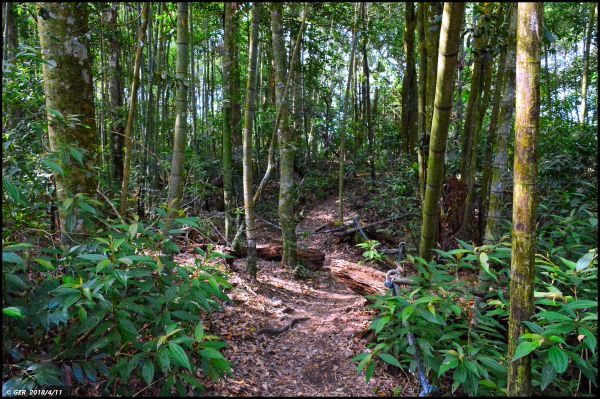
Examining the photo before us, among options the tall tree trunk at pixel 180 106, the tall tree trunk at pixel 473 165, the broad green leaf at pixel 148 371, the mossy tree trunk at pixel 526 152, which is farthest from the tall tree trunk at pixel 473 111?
the broad green leaf at pixel 148 371

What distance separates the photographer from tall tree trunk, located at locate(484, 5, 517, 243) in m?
3.23

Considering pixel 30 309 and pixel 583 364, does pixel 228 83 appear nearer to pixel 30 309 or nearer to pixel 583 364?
pixel 30 309

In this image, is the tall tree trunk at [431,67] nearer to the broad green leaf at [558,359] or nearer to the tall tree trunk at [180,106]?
the tall tree trunk at [180,106]

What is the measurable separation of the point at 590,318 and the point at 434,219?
1.07m

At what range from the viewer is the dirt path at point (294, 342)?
2.83 meters

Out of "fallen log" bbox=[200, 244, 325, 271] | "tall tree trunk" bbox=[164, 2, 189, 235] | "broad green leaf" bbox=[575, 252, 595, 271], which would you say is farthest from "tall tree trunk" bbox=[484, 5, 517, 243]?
"fallen log" bbox=[200, 244, 325, 271]

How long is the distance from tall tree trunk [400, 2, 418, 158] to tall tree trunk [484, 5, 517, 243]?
677cm

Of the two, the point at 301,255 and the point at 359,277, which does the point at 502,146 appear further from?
the point at 301,255

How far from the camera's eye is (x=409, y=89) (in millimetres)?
10531

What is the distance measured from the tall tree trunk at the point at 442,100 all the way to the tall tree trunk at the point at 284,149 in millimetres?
3171

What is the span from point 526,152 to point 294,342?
2.86 meters

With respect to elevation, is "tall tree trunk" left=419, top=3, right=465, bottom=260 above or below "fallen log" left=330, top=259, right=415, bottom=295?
above

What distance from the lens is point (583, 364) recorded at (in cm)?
201

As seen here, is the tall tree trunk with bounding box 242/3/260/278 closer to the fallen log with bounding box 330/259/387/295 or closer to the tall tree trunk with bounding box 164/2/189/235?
the fallen log with bounding box 330/259/387/295
